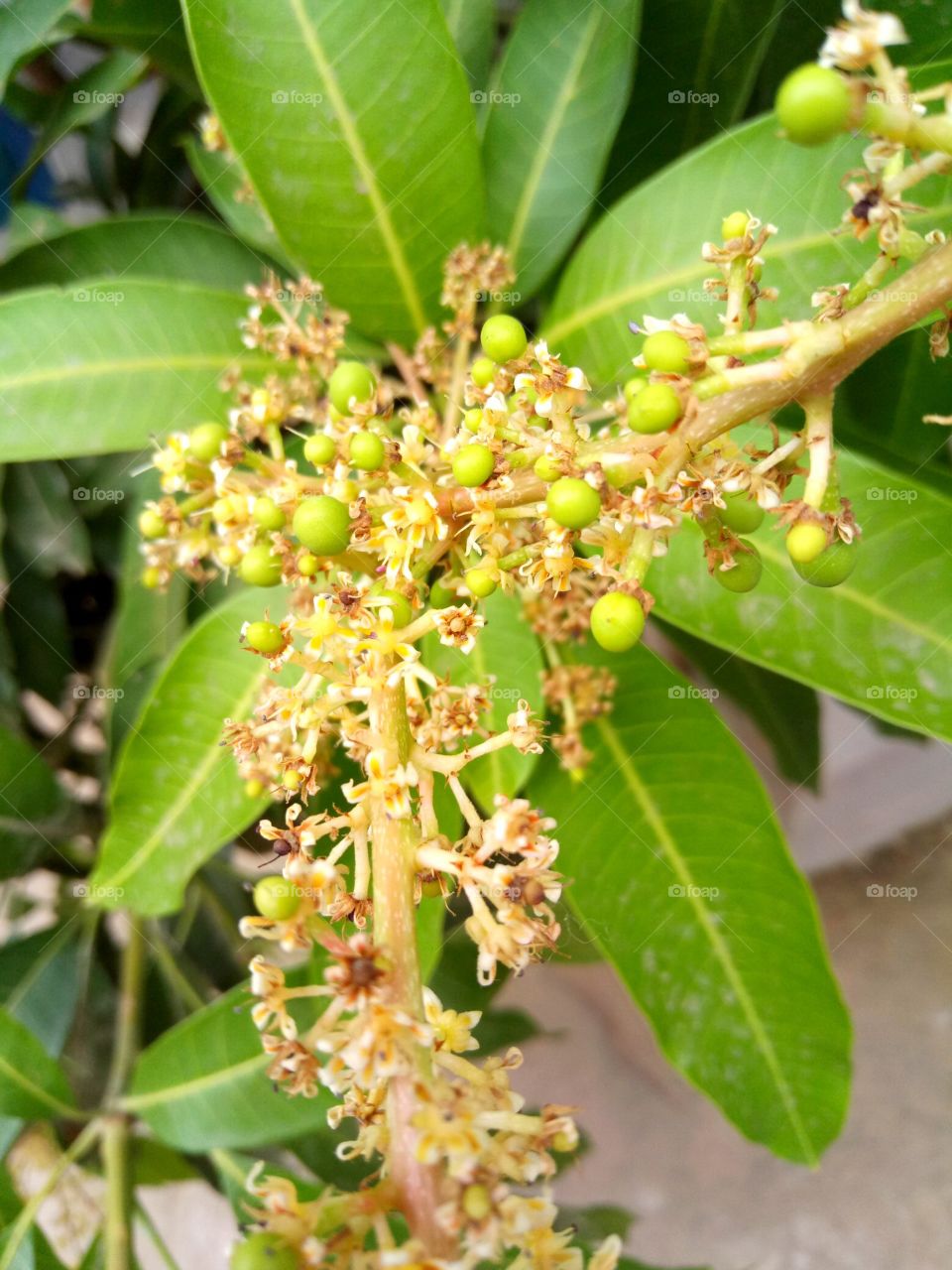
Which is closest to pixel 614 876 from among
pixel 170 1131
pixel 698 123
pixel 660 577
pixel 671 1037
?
pixel 671 1037

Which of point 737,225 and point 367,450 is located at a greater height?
point 737,225

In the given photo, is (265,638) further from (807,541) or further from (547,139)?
(547,139)

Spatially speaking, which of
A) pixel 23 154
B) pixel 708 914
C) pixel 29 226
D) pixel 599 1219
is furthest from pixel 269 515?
pixel 23 154

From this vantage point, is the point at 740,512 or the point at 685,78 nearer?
the point at 740,512

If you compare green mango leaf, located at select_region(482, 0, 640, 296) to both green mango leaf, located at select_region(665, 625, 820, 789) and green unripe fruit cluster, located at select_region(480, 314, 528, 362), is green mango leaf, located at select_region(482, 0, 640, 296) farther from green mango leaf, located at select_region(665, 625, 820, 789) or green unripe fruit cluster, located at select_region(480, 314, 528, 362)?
green mango leaf, located at select_region(665, 625, 820, 789)

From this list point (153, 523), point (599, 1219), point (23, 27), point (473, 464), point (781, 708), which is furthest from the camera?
point (781, 708)

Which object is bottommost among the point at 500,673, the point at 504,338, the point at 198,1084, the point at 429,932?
the point at 198,1084

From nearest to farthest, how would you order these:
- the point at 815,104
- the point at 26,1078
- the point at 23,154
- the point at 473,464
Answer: the point at 815,104
the point at 473,464
the point at 26,1078
the point at 23,154
